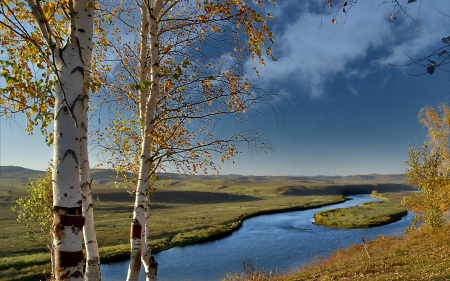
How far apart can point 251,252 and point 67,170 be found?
37.1m

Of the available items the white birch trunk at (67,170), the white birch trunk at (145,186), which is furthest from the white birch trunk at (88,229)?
the white birch trunk at (67,170)

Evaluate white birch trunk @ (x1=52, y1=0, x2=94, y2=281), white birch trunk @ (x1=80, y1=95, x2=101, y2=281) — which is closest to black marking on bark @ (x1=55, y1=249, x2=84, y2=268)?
white birch trunk @ (x1=52, y1=0, x2=94, y2=281)

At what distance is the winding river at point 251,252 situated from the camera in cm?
3098

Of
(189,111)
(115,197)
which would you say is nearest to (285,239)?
(189,111)

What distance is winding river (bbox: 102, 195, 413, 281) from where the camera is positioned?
30984 millimetres

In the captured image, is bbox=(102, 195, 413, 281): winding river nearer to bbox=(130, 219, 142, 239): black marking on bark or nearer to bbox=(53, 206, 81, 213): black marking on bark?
bbox=(130, 219, 142, 239): black marking on bark

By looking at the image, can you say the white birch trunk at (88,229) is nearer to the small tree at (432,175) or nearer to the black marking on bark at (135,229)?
the black marking on bark at (135,229)

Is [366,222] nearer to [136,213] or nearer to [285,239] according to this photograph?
[285,239]

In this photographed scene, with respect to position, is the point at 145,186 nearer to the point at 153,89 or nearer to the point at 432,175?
the point at 153,89

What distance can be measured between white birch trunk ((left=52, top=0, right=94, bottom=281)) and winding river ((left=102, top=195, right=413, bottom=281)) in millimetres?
25101

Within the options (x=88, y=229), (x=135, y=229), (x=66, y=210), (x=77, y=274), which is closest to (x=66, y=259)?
(x=77, y=274)

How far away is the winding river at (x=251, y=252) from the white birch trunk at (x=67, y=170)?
25.1 m

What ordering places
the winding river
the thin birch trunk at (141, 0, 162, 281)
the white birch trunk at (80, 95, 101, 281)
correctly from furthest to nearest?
the winding river → the thin birch trunk at (141, 0, 162, 281) → the white birch trunk at (80, 95, 101, 281)

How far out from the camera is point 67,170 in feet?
12.7
